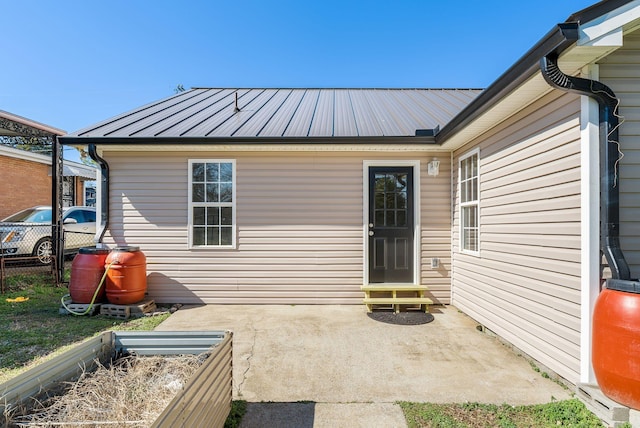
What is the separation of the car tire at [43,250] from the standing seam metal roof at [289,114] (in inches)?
133

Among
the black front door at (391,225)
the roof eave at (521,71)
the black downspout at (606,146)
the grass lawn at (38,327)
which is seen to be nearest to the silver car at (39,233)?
the grass lawn at (38,327)

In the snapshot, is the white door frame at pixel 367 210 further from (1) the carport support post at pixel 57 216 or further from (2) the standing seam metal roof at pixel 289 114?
(1) the carport support post at pixel 57 216

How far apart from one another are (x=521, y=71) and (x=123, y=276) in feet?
17.1

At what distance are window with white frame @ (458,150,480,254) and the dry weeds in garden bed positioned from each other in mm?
3731

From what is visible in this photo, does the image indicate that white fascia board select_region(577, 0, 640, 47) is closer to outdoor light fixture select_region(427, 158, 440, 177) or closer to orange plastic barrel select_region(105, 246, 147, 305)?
outdoor light fixture select_region(427, 158, 440, 177)

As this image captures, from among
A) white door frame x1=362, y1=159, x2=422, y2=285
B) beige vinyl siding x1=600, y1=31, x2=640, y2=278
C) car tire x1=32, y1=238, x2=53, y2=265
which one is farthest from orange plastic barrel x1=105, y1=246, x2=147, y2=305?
beige vinyl siding x1=600, y1=31, x2=640, y2=278

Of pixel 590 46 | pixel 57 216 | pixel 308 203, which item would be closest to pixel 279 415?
pixel 308 203

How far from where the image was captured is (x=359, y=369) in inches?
106

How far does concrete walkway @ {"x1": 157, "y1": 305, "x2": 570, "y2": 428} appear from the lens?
83.5 inches

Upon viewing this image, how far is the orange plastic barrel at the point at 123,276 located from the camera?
13.6 ft

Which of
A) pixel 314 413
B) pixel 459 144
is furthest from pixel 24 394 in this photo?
pixel 459 144

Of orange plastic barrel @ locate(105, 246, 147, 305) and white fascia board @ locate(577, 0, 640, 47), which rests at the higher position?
white fascia board @ locate(577, 0, 640, 47)

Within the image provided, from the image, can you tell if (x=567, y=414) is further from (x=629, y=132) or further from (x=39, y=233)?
(x=39, y=233)

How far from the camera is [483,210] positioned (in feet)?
12.4
